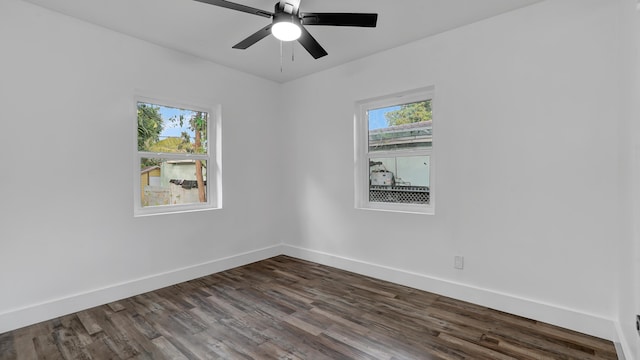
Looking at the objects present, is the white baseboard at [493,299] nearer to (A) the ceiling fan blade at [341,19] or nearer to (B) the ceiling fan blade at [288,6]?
(A) the ceiling fan blade at [341,19]

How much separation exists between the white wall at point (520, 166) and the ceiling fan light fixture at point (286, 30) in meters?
1.47

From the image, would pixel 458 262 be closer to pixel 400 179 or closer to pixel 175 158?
pixel 400 179

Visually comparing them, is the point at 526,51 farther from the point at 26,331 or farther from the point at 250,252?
the point at 26,331

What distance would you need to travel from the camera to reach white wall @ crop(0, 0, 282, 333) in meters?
2.35

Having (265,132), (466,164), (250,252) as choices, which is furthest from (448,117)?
(250,252)

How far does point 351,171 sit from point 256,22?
1915mm

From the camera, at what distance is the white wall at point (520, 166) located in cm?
219

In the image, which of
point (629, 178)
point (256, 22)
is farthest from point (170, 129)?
point (629, 178)

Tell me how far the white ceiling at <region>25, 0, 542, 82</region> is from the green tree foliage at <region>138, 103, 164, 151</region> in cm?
70

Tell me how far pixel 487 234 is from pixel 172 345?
2.71 meters

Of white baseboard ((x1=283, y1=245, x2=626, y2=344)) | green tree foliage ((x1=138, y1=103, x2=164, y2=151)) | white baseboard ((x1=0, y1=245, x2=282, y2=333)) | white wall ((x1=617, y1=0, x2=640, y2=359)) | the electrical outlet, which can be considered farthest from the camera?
green tree foliage ((x1=138, y1=103, x2=164, y2=151))

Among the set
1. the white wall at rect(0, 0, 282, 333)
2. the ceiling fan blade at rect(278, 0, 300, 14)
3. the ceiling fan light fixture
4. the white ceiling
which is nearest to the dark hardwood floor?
the white wall at rect(0, 0, 282, 333)

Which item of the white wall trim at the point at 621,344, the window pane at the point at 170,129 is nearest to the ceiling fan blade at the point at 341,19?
the window pane at the point at 170,129

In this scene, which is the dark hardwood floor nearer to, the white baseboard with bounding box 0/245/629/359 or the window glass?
the white baseboard with bounding box 0/245/629/359
